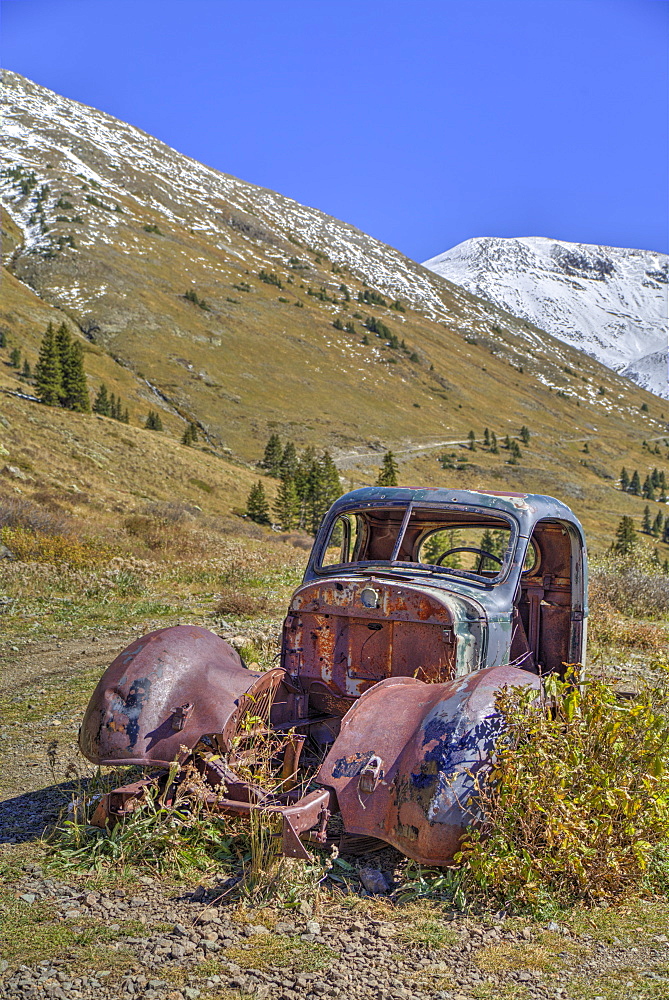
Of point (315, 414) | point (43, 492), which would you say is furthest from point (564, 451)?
point (43, 492)

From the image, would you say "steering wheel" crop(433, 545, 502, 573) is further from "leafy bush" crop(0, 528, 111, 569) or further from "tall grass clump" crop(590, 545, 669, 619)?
"leafy bush" crop(0, 528, 111, 569)

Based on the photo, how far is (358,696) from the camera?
18.8ft

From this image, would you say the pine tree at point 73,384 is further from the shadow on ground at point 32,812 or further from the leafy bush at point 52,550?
the shadow on ground at point 32,812

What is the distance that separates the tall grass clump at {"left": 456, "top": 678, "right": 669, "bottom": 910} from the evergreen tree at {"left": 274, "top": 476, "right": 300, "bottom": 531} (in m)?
45.2

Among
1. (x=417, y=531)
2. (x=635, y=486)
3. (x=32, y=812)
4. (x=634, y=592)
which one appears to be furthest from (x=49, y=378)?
(x=635, y=486)

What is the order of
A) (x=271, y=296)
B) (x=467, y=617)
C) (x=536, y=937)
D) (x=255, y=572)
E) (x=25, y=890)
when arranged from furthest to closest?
(x=271, y=296), (x=255, y=572), (x=467, y=617), (x=25, y=890), (x=536, y=937)

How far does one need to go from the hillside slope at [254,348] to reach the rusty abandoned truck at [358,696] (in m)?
37.6

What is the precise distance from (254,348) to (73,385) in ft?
216

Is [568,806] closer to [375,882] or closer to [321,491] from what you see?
[375,882]

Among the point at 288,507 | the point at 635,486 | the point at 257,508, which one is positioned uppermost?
the point at 635,486

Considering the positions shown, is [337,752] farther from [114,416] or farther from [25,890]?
[114,416]

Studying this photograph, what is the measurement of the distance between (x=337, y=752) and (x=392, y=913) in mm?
879

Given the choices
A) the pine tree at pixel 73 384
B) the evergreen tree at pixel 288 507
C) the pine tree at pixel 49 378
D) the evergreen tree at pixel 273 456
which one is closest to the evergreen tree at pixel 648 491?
the evergreen tree at pixel 273 456

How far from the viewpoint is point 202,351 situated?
369 ft
